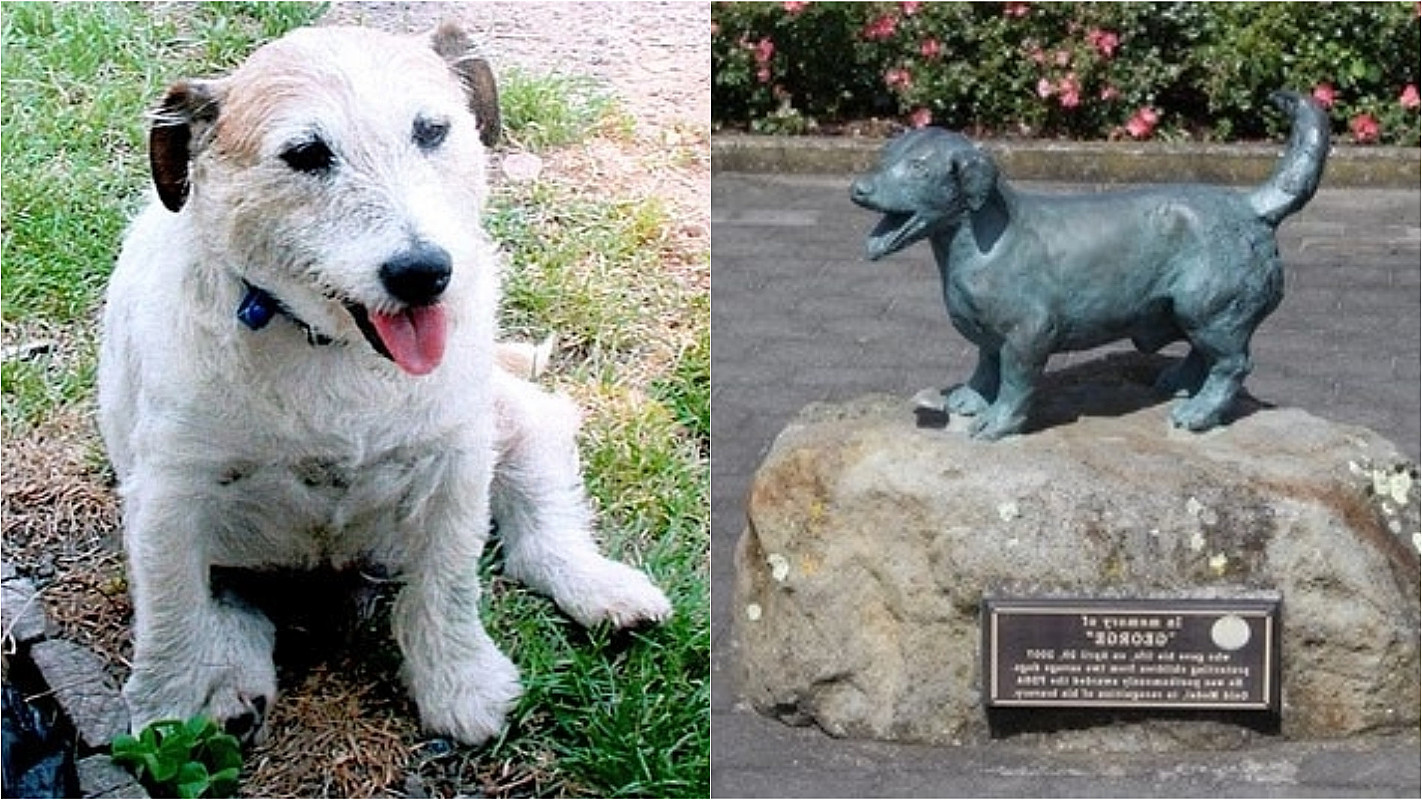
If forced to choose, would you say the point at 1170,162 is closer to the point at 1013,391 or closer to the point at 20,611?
the point at 1013,391

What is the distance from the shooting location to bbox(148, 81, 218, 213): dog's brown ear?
220cm

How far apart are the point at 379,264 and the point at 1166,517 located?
1.23 meters

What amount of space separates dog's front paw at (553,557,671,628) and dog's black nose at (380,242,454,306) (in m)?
0.65

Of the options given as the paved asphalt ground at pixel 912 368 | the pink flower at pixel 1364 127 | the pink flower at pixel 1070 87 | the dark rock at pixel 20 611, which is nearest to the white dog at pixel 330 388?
the dark rock at pixel 20 611

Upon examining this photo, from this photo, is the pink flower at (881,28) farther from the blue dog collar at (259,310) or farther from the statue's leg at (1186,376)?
the blue dog collar at (259,310)

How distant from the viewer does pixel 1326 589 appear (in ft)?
9.35

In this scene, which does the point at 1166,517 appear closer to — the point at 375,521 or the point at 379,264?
the point at 375,521

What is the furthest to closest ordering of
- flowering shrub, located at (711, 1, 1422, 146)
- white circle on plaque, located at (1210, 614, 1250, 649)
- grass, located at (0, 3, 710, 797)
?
flowering shrub, located at (711, 1, 1422, 146)
white circle on plaque, located at (1210, 614, 1250, 649)
grass, located at (0, 3, 710, 797)

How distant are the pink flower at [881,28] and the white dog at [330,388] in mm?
2732

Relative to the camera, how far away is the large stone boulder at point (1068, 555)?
2857 millimetres

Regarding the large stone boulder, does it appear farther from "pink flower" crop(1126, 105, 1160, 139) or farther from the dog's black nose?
"pink flower" crop(1126, 105, 1160, 139)

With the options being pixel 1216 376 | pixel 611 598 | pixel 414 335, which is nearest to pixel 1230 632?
pixel 1216 376

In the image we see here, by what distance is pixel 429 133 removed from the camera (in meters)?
2.18

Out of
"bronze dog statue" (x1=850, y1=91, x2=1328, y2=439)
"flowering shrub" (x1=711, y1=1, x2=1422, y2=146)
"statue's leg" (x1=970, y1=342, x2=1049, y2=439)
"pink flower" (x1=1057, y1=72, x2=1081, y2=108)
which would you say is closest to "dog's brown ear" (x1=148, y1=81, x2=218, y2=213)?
"bronze dog statue" (x1=850, y1=91, x2=1328, y2=439)
